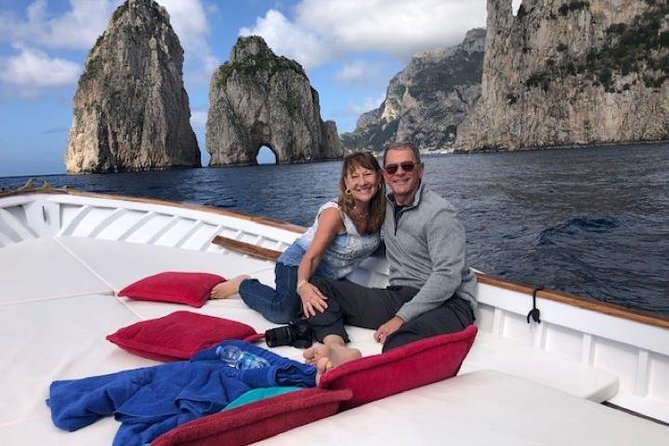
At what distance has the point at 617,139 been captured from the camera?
73.3 meters

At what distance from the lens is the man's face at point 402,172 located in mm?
2529

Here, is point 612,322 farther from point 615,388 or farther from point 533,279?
point 533,279

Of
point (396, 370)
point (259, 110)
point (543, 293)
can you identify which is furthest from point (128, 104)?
point (396, 370)

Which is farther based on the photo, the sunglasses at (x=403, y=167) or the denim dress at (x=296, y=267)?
the denim dress at (x=296, y=267)

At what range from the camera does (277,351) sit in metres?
2.45

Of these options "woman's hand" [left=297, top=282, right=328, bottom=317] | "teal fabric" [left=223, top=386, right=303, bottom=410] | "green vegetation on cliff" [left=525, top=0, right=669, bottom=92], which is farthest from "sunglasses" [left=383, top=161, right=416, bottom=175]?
"green vegetation on cliff" [left=525, top=0, right=669, bottom=92]

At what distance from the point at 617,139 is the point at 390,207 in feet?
272

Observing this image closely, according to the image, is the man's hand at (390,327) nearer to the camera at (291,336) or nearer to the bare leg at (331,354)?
the bare leg at (331,354)

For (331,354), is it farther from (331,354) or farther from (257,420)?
(257,420)

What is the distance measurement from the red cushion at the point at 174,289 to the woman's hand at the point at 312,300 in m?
0.84

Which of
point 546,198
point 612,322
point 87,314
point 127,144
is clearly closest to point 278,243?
point 87,314

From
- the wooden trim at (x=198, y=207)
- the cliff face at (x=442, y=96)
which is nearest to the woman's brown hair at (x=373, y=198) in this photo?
the wooden trim at (x=198, y=207)

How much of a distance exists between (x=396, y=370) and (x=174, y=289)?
2.06 meters

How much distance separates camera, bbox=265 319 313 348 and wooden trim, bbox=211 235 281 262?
1.59m
